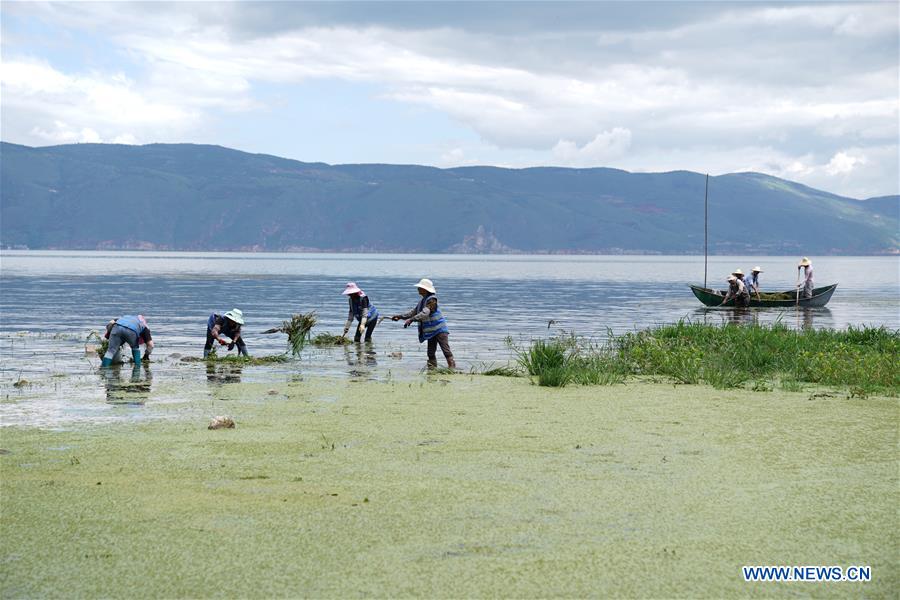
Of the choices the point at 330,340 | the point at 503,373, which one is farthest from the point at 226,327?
the point at 503,373

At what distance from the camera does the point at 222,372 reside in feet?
56.6

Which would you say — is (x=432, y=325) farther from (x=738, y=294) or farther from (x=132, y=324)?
(x=738, y=294)

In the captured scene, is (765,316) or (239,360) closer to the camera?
(239,360)

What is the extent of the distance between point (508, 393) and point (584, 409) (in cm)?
200

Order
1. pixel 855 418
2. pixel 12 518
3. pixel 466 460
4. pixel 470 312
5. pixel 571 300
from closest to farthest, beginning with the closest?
pixel 12 518 → pixel 466 460 → pixel 855 418 → pixel 470 312 → pixel 571 300

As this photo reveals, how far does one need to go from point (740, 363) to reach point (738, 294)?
86.5 feet

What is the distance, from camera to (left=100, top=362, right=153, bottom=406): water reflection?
13344 millimetres

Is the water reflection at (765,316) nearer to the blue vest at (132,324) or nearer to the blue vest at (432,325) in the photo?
the blue vest at (432,325)

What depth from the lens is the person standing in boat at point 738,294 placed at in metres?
41.7

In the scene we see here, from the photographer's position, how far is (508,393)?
45.5 feet

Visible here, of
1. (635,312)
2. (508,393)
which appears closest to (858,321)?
(635,312)

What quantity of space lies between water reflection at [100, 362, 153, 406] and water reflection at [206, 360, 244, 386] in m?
1.04

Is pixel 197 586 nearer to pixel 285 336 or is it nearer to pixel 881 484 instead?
pixel 881 484

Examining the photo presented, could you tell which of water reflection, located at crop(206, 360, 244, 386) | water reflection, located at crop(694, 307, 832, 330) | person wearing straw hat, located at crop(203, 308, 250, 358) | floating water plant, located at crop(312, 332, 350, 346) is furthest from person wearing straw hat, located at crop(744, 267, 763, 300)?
water reflection, located at crop(206, 360, 244, 386)
